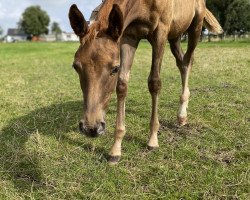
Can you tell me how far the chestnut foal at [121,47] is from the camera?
361 centimetres

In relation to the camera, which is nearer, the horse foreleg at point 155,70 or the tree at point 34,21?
the horse foreleg at point 155,70

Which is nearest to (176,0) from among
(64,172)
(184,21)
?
(184,21)

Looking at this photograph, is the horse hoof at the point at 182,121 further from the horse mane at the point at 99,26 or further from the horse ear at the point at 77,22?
the horse ear at the point at 77,22

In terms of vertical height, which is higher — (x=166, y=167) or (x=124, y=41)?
(x=124, y=41)

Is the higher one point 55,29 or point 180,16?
point 55,29

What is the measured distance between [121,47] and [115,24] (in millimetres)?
1131

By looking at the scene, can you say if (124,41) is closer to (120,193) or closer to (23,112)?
(120,193)

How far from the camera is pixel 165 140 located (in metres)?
5.23

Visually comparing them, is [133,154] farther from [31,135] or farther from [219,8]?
[219,8]

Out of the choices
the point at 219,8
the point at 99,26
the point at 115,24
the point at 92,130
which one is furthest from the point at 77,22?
the point at 219,8

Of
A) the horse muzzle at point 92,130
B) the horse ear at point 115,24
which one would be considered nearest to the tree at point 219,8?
the horse ear at point 115,24

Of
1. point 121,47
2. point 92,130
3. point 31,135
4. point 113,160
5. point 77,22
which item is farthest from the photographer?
point 31,135

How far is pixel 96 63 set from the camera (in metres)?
3.61

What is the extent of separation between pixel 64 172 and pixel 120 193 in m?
0.82
